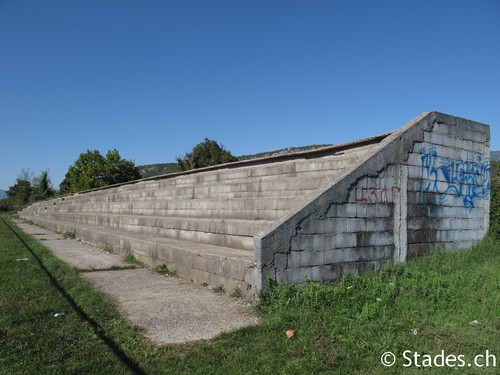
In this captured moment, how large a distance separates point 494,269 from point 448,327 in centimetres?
339

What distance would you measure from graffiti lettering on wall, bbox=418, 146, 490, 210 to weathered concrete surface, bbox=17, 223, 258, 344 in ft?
15.1

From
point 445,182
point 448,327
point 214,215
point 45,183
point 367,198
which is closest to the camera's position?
point 448,327

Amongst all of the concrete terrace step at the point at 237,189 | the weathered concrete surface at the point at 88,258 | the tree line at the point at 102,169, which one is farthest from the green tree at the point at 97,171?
the weathered concrete surface at the point at 88,258

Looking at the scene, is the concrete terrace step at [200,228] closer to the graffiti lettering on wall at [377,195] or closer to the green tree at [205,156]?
the graffiti lettering on wall at [377,195]

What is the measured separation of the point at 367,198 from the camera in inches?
252

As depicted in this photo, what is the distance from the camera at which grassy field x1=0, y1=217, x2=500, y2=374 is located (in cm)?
339

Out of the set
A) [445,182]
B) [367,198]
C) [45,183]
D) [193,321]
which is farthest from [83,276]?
[45,183]

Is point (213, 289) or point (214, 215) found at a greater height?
point (214, 215)

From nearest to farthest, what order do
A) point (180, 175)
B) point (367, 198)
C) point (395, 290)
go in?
1. point (395, 290)
2. point (367, 198)
3. point (180, 175)

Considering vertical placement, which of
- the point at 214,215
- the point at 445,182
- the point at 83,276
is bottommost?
the point at 83,276

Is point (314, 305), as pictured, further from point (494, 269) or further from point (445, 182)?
point (445, 182)

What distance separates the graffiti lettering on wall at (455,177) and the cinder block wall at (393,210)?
0.02m

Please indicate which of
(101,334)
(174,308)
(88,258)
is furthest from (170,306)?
(88,258)

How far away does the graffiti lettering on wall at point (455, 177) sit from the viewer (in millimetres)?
7723
